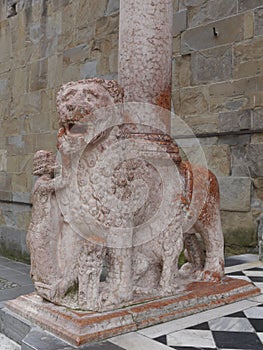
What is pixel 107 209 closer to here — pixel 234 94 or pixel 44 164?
pixel 44 164

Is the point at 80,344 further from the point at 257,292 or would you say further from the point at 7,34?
the point at 7,34

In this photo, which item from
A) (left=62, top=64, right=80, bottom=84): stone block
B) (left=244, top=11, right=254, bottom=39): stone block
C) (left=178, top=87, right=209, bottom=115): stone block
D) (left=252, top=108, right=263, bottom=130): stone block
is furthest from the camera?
(left=62, top=64, right=80, bottom=84): stone block

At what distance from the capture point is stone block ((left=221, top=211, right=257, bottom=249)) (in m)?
4.47

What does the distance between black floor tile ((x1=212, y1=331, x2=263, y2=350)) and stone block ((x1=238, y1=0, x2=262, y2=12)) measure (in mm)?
3392

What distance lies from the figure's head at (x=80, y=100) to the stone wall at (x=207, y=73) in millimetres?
2578

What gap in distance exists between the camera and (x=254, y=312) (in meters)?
2.52

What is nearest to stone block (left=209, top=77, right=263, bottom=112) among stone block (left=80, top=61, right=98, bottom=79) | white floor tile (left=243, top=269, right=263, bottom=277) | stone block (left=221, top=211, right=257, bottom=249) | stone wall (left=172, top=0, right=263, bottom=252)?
stone wall (left=172, top=0, right=263, bottom=252)

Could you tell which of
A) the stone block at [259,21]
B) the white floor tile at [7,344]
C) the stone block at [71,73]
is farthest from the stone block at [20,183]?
the white floor tile at [7,344]

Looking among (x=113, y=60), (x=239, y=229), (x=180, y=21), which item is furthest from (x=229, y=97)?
(x=113, y=60)

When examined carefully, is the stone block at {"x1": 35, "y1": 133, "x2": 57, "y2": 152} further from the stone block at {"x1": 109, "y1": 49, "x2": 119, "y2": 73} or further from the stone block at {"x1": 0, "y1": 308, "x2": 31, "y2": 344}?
the stone block at {"x1": 0, "y1": 308, "x2": 31, "y2": 344}

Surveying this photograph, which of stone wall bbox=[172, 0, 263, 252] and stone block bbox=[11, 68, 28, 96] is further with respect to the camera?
stone block bbox=[11, 68, 28, 96]

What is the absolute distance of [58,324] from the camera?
2127 millimetres

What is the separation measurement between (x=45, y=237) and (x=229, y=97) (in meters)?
3.00

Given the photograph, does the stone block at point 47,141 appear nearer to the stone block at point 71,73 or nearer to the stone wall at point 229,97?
the stone block at point 71,73
